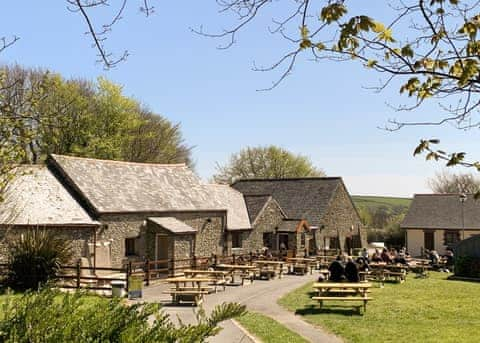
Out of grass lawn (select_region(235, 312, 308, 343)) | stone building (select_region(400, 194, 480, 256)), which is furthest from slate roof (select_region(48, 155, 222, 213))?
stone building (select_region(400, 194, 480, 256))

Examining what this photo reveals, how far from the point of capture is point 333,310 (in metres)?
18.5

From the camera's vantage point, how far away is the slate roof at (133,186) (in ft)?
92.7

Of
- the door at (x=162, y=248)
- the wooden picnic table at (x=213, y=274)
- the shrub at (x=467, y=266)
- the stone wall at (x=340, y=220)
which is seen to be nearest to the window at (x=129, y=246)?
the door at (x=162, y=248)

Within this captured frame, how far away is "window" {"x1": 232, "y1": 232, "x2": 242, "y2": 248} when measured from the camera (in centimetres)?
3653

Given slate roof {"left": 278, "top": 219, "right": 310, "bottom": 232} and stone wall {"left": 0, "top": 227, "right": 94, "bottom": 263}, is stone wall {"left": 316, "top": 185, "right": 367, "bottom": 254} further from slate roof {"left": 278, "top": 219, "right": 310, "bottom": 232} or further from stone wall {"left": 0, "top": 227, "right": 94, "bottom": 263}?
stone wall {"left": 0, "top": 227, "right": 94, "bottom": 263}

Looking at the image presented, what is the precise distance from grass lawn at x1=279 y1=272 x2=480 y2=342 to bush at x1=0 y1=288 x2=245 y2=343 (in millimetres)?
10002

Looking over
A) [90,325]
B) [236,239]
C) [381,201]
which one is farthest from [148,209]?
[381,201]

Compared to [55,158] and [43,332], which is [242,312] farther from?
[55,158]

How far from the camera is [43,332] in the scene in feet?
14.4

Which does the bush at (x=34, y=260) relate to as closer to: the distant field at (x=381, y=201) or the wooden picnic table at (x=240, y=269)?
the wooden picnic table at (x=240, y=269)

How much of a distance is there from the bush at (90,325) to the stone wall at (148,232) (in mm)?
22352

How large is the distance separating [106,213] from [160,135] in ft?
89.4

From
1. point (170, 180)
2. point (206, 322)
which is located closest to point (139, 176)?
point (170, 180)

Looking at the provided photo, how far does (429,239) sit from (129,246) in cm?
2832
